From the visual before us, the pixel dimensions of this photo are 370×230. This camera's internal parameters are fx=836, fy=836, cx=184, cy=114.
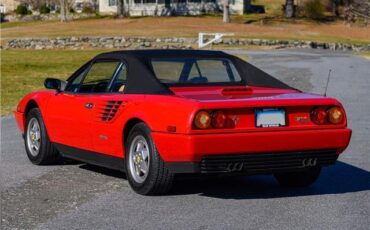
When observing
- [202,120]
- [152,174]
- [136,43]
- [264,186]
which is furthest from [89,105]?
[136,43]

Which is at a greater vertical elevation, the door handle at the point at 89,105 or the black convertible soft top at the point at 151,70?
the black convertible soft top at the point at 151,70

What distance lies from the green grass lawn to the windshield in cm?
845

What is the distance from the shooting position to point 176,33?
6194cm

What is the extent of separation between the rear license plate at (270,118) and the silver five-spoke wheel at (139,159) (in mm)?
1058

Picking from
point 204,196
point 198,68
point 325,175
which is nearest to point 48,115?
point 198,68

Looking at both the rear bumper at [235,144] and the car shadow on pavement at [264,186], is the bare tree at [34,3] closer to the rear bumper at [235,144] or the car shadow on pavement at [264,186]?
the car shadow on pavement at [264,186]

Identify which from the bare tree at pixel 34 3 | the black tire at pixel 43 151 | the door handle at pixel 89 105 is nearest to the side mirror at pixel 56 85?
the black tire at pixel 43 151

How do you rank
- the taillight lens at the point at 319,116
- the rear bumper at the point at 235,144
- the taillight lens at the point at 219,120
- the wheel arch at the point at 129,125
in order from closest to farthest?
the rear bumper at the point at 235,144
the taillight lens at the point at 219,120
the taillight lens at the point at 319,116
the wheel arch at the point at 129,125

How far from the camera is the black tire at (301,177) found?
8.16 metres

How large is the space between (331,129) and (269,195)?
2.84 ft

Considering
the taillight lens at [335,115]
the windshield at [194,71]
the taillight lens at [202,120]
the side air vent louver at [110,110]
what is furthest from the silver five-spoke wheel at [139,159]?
the taillight lens at [335,115]

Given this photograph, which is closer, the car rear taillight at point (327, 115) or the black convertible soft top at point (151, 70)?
the car rear taillight at point (327, 115)

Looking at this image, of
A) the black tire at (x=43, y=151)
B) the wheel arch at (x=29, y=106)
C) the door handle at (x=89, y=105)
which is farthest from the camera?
the wheel arch at (x=29, y=106)

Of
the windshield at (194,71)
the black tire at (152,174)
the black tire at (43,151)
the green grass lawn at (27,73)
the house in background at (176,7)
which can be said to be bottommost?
the house in background at (176,7)
